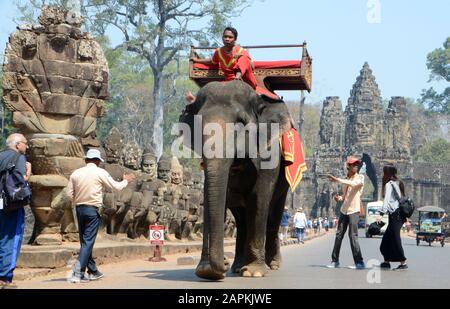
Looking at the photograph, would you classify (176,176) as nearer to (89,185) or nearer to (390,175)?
(390,175)

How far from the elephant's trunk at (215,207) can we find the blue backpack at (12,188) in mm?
2016

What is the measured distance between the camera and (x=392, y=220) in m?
13.3

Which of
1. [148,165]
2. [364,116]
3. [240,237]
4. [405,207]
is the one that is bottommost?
[240,237]

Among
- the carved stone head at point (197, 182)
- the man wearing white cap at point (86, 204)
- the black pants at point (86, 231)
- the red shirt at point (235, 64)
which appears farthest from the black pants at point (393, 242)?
the carved stone head at point (197, 182)

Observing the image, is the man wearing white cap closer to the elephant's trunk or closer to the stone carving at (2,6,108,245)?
the elephant's trunk

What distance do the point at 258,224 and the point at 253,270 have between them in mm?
571

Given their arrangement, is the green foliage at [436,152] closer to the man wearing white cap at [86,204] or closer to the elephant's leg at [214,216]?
the elephant's leg at [214,216]

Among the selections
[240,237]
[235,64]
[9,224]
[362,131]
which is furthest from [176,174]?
[362,131]

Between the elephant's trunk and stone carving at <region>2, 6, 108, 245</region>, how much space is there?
3422 millimetres

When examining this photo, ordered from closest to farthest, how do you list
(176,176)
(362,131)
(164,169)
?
(164,169) < (176,176) < (362,131)

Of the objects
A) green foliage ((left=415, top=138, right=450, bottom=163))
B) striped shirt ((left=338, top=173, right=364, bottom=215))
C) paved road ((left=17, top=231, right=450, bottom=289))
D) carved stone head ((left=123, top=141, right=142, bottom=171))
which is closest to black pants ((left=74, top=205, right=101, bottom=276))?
paved road ((left=17, top=231, right=450, bottom=289))

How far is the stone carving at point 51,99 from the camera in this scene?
41.1ft
